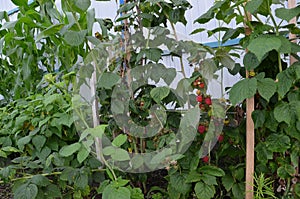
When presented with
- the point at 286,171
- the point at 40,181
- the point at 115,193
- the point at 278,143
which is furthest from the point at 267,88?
the point at 40,181

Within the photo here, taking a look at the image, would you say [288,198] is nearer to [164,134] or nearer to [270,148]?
[270,148]

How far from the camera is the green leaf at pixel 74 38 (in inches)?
44.8

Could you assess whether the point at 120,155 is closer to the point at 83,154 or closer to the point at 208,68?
the point at 83,154

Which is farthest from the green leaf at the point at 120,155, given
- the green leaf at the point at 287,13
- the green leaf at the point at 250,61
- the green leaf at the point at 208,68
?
the green leaf at the point at 287,13

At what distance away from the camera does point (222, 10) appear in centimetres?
A: 111

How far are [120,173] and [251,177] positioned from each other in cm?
50

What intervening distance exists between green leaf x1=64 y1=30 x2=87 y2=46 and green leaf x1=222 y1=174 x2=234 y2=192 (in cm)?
68

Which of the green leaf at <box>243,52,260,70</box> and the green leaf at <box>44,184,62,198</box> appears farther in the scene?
the green leaf at <box>44,184,62,198</box>

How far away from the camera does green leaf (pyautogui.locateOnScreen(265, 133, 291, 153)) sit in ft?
3.46

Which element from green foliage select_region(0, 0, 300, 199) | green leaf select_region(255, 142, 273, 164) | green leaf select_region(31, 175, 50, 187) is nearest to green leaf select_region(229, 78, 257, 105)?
green foliage select_region(0, 0, 300, 199)

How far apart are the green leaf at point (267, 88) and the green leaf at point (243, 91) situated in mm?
20

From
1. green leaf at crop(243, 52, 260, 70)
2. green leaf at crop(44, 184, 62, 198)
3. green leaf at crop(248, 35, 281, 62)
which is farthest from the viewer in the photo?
green leaf at crop(44, 184, 62, 198)

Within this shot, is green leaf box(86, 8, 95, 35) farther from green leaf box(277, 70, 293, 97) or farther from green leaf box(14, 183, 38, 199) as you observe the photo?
green leaf box(277, 70, 293, 97)

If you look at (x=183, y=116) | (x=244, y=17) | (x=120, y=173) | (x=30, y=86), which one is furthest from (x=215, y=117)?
(x=30, y=86)
